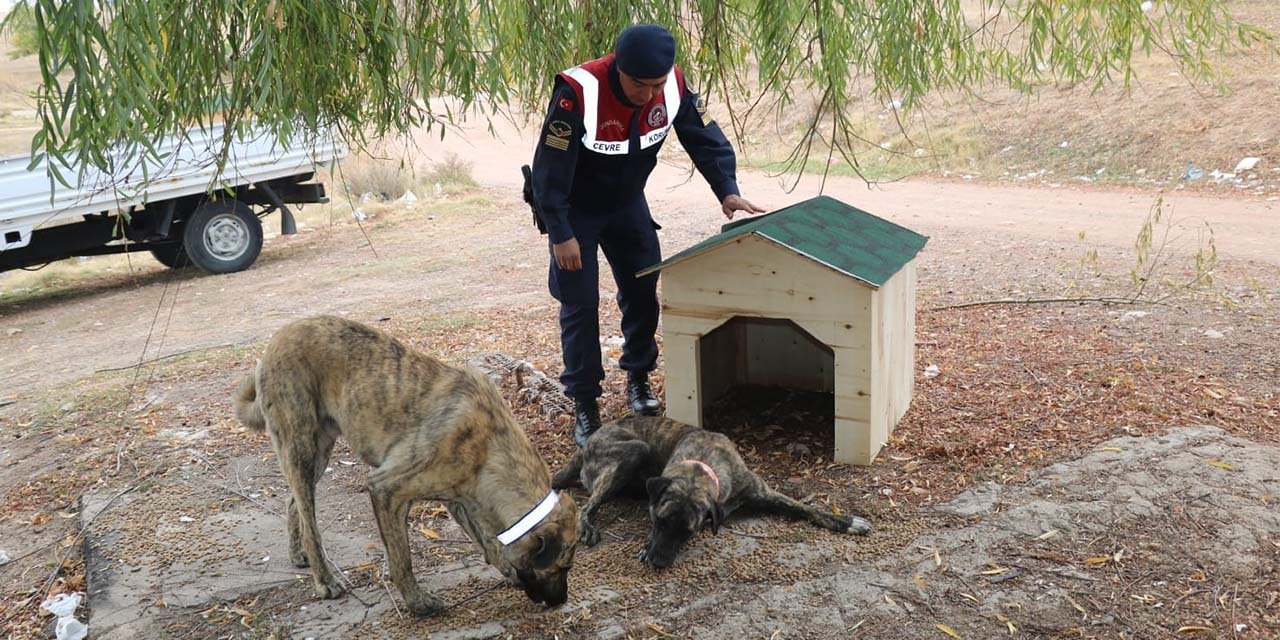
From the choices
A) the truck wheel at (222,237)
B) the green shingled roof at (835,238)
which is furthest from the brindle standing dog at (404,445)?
the truck wheel at (222,237)

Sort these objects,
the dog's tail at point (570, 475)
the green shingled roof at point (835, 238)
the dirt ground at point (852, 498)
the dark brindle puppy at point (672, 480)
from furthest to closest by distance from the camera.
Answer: the dog's tail at point (570, 475), the green shingled roof at point (835, 238), the dark brindle puppy at point (672, 480), the dirt ground at point (852, 498)

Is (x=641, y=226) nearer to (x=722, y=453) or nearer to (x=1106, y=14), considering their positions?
(x=722, y=453)

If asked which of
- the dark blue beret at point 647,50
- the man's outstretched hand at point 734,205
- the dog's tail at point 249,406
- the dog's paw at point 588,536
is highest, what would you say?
the dark blue beret at point 647,50

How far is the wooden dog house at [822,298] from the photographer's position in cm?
419

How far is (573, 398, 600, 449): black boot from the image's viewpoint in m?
4.95

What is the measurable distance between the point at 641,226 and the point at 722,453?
1258 mm

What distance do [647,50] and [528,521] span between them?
201cm

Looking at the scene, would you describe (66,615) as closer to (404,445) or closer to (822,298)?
(404,445)

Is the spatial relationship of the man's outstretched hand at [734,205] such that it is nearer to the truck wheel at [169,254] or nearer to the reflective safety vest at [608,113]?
the reflective safety vest at [608,113]

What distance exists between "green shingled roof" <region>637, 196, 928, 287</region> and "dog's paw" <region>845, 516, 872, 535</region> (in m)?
0.96

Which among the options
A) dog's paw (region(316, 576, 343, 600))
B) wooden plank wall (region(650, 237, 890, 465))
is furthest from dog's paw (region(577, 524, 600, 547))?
wooden plank wall (region(650, 237, 890, 465))

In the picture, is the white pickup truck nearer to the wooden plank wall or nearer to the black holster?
the black holster

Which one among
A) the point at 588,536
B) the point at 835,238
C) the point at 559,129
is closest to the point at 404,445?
the point at 588,536

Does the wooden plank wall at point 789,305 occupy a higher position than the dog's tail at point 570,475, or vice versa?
the wooden plank wall at point 789,305
